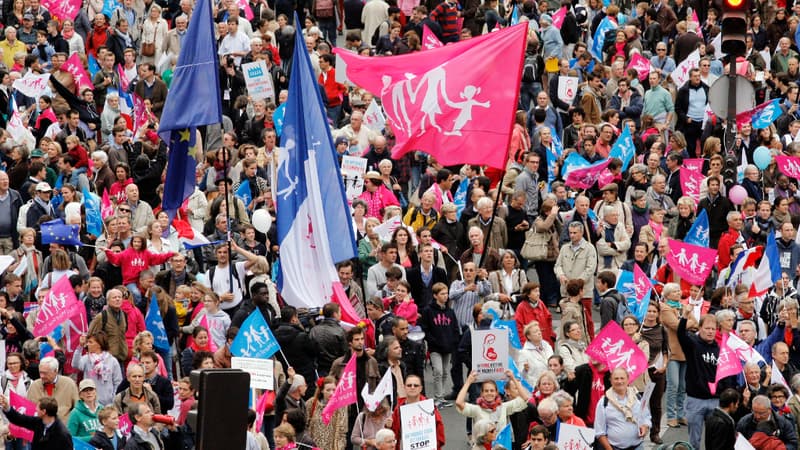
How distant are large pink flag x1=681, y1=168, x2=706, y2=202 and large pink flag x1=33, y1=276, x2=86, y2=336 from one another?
891cm

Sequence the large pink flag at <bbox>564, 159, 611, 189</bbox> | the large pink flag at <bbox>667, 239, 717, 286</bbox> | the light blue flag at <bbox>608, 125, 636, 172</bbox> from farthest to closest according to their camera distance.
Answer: the light blue flag at <bbox>608, 125, 636, 172</bbox>
the large pink flag at <bbox>564, 159, 611, 189</bbox>
the large pink flag at <bbox>667, 239, 717, 286</bbox>

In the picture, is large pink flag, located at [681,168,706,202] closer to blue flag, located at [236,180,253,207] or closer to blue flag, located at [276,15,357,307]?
blue flag, located at [236,180,253,207]

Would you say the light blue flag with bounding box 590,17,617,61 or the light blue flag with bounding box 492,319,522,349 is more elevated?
the light blue flag with bounding box 590,17,617,61

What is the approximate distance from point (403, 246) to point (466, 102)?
2.70 meters

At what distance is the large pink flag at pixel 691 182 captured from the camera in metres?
26.8

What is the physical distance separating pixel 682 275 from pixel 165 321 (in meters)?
5.83

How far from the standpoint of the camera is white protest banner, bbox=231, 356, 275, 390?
753 inches

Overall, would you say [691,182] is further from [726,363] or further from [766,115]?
[726,363]

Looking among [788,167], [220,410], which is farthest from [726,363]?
[220,410]

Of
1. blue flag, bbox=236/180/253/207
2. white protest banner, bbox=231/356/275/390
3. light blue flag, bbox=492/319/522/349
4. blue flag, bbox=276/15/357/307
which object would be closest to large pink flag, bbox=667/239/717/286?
light blue flag, bbox=492/319/522/349

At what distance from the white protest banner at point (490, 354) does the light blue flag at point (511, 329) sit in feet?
3.00

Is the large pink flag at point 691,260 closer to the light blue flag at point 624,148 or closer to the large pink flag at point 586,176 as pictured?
the large pink flag at point 586,176

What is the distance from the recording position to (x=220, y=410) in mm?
11281

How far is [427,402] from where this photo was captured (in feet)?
62.3
